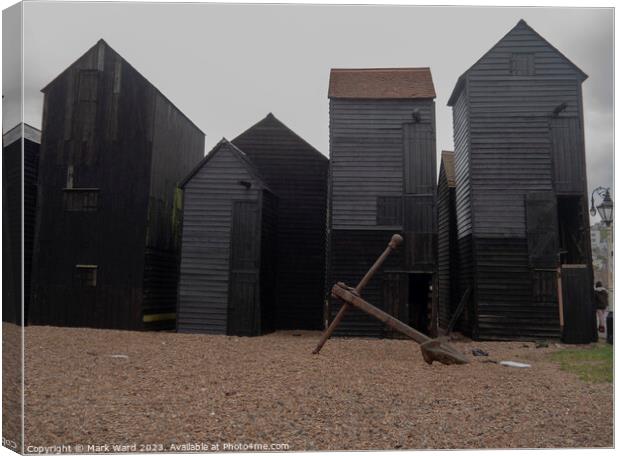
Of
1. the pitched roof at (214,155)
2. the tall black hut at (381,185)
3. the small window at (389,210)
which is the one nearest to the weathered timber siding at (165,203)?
the pitched roof at (214,155)

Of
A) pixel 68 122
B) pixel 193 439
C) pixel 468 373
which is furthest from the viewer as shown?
pixel 68 122

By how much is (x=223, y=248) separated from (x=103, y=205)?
4362 millimetres

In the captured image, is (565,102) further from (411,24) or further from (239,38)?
(239,38)

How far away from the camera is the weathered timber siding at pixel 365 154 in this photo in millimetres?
17750

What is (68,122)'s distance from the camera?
55.5 feet

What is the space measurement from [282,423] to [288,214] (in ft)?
52.6

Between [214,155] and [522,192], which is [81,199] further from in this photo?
[522,192]

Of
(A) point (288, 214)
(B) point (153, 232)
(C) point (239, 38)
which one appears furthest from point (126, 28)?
(A) point (288, 214)

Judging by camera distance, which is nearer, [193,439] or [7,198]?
[193,439]

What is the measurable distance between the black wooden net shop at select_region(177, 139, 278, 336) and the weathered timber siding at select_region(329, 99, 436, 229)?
287 cm

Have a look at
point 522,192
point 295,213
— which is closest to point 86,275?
point 295,213

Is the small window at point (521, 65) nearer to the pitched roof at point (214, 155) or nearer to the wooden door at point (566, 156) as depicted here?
the wooden door at point (566, 156)

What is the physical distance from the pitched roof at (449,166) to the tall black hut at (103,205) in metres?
11.6

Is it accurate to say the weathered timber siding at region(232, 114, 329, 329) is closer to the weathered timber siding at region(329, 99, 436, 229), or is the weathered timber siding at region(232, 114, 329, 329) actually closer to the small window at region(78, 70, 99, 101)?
the weathered timber siding at region(329, 99, 436, 229)
